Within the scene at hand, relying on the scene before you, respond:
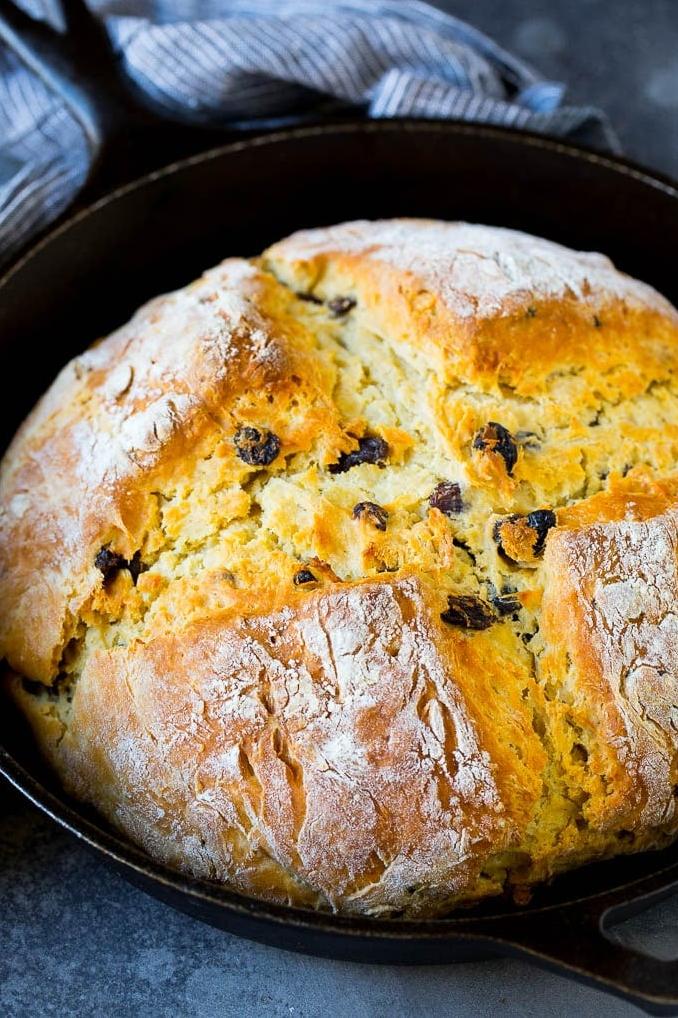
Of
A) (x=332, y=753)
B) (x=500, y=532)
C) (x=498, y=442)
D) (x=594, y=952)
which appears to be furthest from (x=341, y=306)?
(x=594, y=952)

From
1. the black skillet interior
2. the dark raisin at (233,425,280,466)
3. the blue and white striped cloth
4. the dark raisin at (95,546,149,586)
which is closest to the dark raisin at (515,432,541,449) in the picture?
the dark raisin at (233,425,280,466)

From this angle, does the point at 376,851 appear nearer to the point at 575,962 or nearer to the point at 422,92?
the point at 575,962

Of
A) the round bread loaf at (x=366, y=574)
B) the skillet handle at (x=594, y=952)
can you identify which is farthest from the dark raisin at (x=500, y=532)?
the skillet handle at (x=594, y=952)

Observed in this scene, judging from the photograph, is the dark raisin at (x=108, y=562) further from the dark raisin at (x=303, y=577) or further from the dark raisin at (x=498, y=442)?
the dark raisin at (x=498, y=442)

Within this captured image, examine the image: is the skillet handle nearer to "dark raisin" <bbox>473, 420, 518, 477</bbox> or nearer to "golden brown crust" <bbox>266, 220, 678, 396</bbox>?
"dark raisin" <bbox>473, 420, 518, 477</bbox>

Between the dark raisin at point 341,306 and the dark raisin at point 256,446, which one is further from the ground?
the dark raisin at point 341,306

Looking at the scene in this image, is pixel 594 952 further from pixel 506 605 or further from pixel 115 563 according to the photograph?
pixel 115 563

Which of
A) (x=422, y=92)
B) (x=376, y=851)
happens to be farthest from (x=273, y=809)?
(x=422, y=92)
